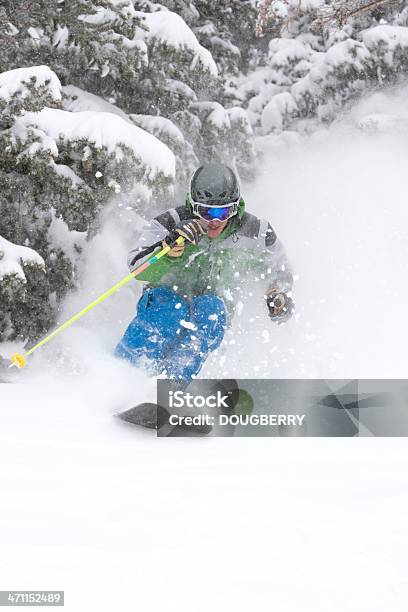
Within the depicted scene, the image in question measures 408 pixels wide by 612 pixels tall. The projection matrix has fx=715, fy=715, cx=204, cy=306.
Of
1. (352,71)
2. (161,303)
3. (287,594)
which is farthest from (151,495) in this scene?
(352,71)

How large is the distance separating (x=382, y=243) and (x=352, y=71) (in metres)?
4.39

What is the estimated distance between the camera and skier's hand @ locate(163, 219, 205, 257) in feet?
16.2

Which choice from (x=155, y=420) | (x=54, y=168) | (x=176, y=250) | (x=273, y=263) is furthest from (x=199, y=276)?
(x=54, y=168)

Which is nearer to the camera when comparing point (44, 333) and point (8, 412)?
point (8, 412)

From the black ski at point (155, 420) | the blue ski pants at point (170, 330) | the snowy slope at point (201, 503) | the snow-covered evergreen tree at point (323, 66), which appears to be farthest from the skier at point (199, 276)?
the snow-covered evergreen tree at point (323, 66)

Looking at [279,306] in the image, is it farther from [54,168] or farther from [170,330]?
[54,168]

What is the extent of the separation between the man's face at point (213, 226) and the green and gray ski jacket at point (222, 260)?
0.15 feet

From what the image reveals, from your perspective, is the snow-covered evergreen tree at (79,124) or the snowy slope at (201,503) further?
the snow-covered evergreen tree at (79,124)

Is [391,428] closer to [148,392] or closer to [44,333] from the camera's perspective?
[148,392]

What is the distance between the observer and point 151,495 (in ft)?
9.35

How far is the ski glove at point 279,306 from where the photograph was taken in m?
5.18

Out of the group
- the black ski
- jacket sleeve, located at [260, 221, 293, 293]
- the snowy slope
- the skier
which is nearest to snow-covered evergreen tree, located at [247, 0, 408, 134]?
jacket sleeve, located at [260, 221, 293, 293]

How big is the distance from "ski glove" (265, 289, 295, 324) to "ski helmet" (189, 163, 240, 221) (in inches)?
26.4

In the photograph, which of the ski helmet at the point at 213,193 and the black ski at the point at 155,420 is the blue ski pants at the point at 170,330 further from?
the black ski at the point at 155,420
